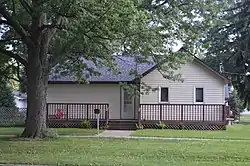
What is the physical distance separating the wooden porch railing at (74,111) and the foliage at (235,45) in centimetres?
2004

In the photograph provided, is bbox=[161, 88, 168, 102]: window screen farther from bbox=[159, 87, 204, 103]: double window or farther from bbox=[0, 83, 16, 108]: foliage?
bbox=[0, 83, 16, 108]: foliage

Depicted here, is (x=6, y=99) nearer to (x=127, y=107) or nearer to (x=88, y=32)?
(x=127, y=107)

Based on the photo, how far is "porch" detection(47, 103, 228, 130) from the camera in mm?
28375

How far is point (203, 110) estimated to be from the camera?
94.6 feet

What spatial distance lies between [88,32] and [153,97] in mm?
13495

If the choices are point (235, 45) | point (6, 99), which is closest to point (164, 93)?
point (6, 99)

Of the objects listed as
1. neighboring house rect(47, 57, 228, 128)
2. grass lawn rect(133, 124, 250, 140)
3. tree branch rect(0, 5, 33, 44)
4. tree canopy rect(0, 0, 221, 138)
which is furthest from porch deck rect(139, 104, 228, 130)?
tree branch rect(0, 5, 33, 44)

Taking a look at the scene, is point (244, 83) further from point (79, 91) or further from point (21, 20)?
point (21, 20)

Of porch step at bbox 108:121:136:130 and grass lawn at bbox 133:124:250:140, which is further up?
porch step at bbox 108:121:136:130

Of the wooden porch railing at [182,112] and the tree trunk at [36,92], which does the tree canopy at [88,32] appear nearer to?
the tree trunk at [36,92]

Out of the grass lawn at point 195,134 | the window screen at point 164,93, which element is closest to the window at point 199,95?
the window screen at point 164,93

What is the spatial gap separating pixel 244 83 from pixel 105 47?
3303 centimetres

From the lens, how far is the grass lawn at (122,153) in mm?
12986

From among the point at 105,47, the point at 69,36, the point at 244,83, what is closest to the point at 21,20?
the point at 69,36
